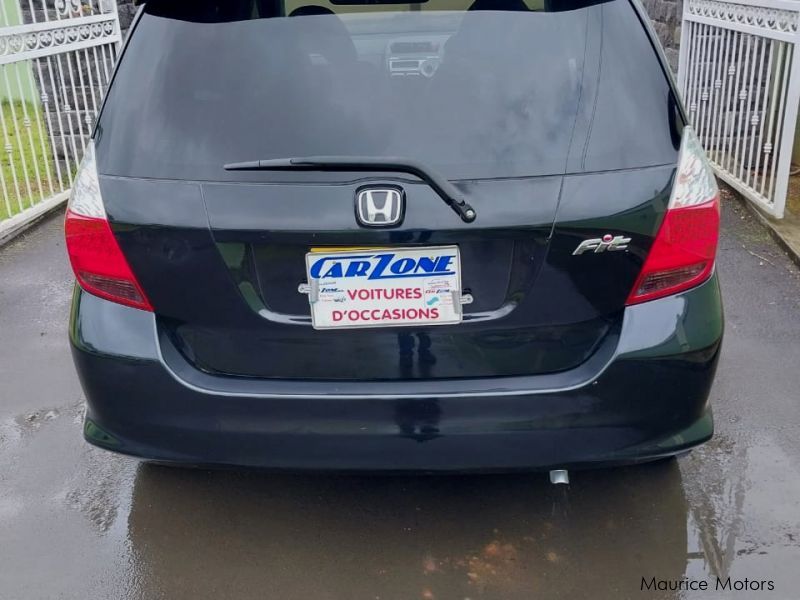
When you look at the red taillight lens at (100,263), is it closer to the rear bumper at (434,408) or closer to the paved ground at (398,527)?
the rear bumper at (434,408)

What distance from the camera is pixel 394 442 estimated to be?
2178 mm

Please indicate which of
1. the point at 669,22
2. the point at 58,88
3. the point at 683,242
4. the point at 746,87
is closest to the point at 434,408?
the point at 683,242

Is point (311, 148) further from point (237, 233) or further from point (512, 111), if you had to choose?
point (512, 111)

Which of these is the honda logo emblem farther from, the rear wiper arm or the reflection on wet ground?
the reflection on wet ground

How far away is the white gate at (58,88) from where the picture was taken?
18.7 ft

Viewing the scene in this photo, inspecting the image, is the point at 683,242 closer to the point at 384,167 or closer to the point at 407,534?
the point at 384,167

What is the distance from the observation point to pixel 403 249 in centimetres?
207

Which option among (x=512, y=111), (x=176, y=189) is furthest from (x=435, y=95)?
(x=176, y=189)

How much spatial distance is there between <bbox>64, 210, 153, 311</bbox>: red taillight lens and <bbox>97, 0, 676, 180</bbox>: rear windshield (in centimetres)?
17

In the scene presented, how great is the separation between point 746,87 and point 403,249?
451 cm

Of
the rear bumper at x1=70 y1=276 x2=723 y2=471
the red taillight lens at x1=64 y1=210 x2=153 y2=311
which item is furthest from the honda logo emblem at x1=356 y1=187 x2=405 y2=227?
the red taillight lens at x1=64 y1=210 x2=153 y2=311

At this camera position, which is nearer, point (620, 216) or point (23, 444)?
point (620, 216)

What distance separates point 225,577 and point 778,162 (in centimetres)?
430

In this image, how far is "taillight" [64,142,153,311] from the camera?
2.23 m
